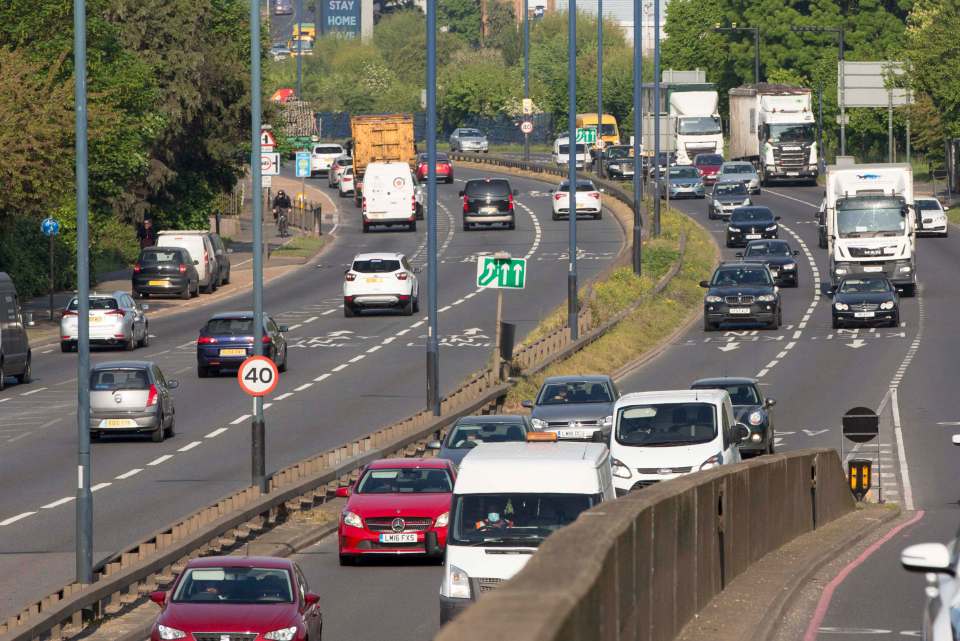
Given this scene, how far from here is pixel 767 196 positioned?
304 feet

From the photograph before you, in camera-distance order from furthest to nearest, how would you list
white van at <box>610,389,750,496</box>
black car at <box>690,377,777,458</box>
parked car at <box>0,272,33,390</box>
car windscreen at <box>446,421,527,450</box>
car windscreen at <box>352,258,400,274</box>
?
car windscreen at <box>352,258,400,274</box> < parked car at <box>0,272,33,390</box> < black car at <box>690,377,777,458</box> < car windscreen at <box>446,421,527,450</box> < white van at <box>610,389,750,496</box>

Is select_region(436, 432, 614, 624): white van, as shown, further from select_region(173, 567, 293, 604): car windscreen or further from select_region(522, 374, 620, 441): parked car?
select_region(522, 374, 620, 441): parked car

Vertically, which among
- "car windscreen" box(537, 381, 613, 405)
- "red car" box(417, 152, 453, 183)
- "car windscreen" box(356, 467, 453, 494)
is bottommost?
"car windscreen" box(356, 467, 453, 494)

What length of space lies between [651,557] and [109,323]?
3629cm

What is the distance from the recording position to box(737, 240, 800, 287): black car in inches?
2381

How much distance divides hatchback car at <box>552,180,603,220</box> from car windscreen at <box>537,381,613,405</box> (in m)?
45.6

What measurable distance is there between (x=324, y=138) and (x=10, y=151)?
332 ft

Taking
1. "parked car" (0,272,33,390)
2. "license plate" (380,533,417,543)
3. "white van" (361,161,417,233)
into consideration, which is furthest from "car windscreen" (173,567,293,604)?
"white van" (361,161,417,233)

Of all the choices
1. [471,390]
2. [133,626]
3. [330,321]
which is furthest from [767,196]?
[133,626]

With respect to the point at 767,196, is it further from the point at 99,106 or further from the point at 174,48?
the point at 99,106

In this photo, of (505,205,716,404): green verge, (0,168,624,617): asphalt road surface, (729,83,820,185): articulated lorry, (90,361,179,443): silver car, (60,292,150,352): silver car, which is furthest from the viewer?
(729,83,820,185): articulated lorry

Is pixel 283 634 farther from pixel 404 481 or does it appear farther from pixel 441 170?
pixel 441 170

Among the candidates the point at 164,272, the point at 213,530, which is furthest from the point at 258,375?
the point at 164,272

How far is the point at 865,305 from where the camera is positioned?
51375 mm
